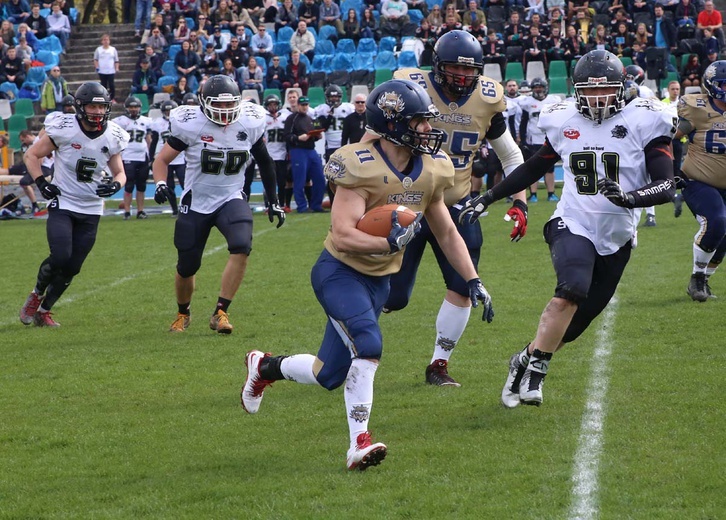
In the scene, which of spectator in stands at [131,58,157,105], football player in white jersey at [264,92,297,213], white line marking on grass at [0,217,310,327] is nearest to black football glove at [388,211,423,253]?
white line marking on grass at [0,217,310,327]

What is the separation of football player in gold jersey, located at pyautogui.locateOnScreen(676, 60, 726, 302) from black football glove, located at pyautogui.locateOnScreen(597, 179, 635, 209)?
3216 millimetres

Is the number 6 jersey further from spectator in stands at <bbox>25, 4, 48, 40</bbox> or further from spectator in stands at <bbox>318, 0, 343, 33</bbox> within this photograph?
spectator in stands at <bbox>25, 4, 48, 40</bbox>

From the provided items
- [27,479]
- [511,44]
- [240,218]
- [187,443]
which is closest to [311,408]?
[187,443]

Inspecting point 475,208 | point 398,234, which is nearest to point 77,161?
point 475,208

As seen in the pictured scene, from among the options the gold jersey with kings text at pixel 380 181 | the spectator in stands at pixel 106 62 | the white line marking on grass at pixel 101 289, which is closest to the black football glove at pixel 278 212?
the white line marking on grass at pixel 101 289

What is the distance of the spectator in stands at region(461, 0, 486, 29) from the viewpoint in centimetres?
1956

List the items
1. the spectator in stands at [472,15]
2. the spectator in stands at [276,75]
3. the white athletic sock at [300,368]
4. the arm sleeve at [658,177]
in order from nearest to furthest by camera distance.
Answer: the white athletic sock at [300,368] → the arm sleeve at [658,177] → the spectator in stands at [472,15] → the spectator in stands at [276,75]

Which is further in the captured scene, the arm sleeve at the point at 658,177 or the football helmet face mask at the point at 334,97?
the football helmet face mask at the point at 334,97

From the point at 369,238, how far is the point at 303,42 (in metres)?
17.3

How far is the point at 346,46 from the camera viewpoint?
21.1m

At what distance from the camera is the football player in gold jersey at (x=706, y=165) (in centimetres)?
783

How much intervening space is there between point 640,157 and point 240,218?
3.19 metres

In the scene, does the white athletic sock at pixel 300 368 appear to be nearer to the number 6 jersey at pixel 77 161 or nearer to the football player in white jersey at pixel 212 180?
the football player in white jersey at pixel 212 180

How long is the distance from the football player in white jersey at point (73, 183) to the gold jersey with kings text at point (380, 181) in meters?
3.82
